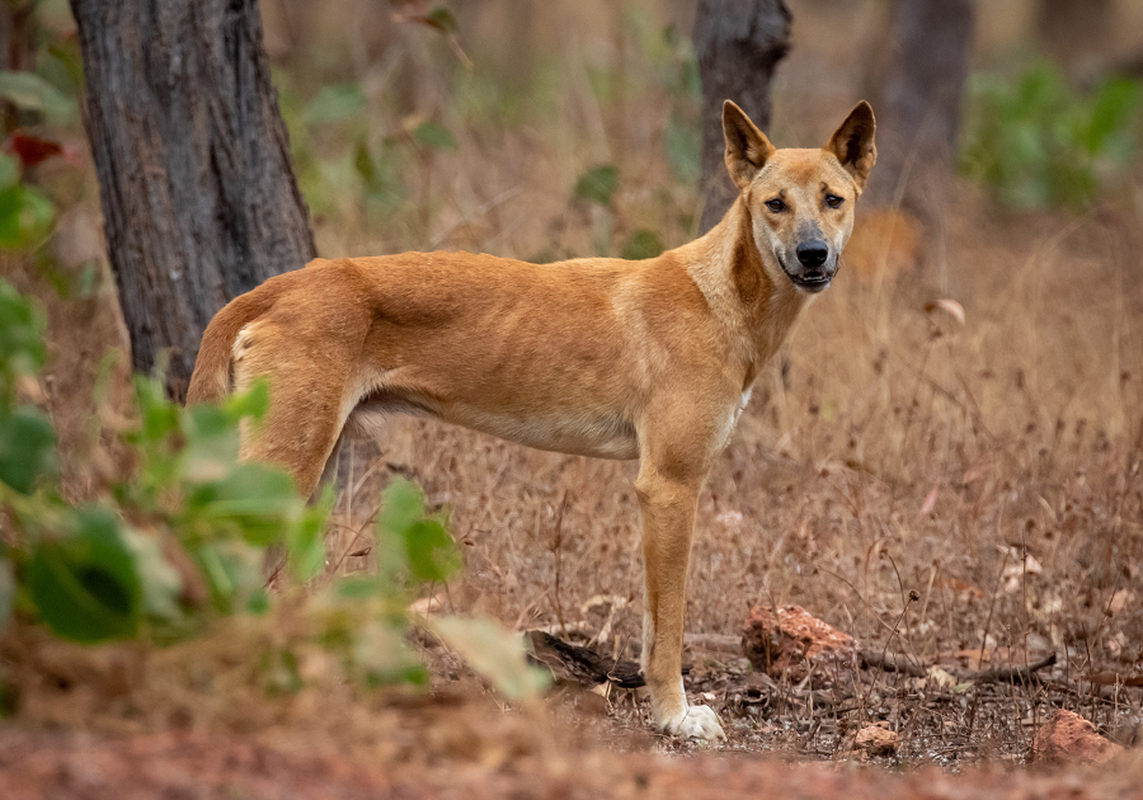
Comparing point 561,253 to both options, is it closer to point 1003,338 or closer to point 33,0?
point 1003,338

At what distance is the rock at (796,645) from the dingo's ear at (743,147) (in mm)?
1646

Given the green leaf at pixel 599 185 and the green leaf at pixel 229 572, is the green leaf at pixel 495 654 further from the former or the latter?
the green leaf at pixel 599 185

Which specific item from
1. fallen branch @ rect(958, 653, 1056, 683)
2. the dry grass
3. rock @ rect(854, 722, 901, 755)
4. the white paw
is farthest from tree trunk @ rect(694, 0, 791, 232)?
rock @ rect(854, 722, 901, 755)

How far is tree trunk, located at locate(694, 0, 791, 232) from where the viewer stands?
5.85 m

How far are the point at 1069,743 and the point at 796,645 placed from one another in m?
1.02

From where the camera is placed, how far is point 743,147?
Result: 4258 millimetres

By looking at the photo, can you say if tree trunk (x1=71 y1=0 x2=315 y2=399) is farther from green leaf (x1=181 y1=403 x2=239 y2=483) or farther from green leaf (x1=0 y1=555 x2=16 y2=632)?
green leaf (x1=0 y1=555 x2=16 y2=632)

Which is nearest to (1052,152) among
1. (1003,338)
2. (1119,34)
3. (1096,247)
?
(1096,247)

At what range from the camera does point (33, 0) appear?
6555 millimetres

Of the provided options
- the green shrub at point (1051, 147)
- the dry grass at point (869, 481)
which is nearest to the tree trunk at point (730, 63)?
the dry grass at point (869, 481)

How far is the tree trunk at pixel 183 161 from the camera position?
4562 millimetres

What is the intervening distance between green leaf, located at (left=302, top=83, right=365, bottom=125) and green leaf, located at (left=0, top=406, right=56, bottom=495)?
399 cm

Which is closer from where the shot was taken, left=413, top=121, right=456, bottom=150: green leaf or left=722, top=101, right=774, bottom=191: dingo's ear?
left=722, top=101, right=774, bottom=191: dingo's ear

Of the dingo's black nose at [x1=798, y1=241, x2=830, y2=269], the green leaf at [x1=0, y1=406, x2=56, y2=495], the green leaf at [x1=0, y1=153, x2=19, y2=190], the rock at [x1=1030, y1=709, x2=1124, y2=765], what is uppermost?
the green leaf at [x1=0, y1=153, x2=19, y2=190]
